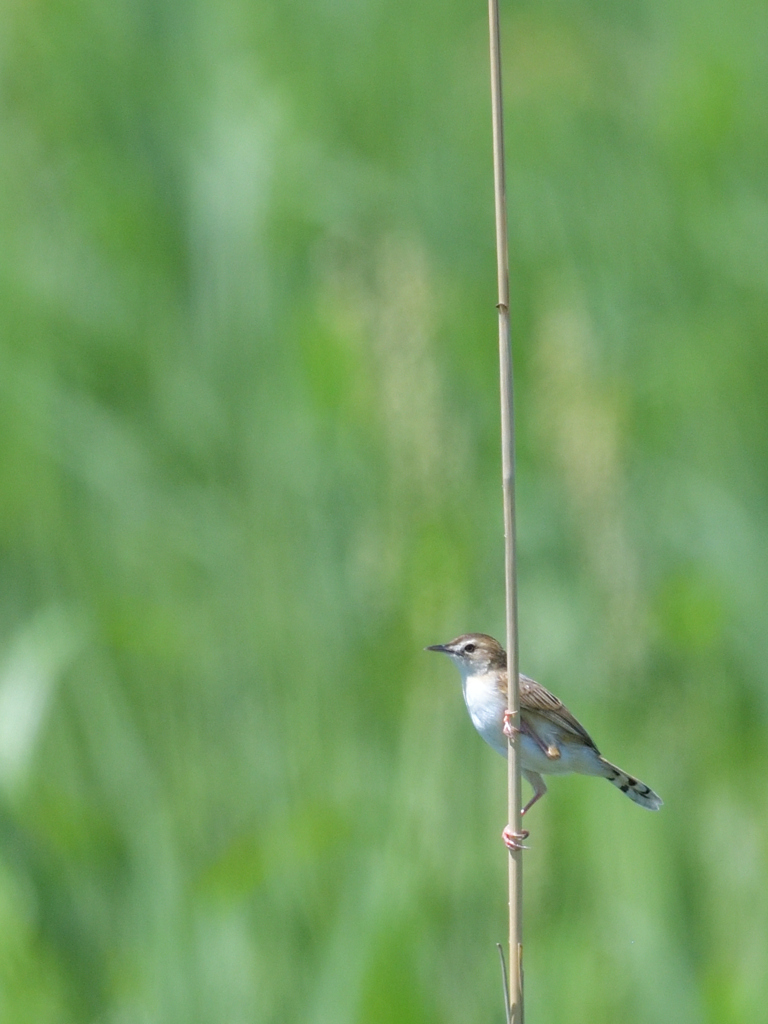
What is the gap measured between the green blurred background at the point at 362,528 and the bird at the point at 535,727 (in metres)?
0.88

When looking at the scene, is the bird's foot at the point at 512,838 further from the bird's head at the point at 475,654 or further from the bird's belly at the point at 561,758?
the bird's head at the point at 475,654

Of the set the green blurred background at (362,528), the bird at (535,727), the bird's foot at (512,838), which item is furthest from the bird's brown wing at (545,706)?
the green blurred background at (362,528)

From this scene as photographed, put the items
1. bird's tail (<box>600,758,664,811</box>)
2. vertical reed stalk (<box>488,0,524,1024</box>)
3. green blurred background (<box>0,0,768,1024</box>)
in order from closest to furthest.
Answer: vertical reed stalk (<box>488,0,524,1024</box>) → bird's tail (<box>600,758,664,811</box>) → green blurred background (<box>0,0,768,1024</box>)

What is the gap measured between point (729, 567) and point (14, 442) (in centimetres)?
256

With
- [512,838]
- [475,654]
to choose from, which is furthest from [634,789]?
[512,838]

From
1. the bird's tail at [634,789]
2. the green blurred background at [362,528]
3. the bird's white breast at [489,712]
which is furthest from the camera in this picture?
the green blurred background at [362,528]

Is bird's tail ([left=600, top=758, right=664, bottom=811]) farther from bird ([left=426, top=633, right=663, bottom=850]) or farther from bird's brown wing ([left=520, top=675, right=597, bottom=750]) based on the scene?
bird's brown wing ([left=520, top=675, right=597, bottom=750])

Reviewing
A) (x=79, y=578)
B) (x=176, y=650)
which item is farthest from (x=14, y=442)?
(x=176, y=650)

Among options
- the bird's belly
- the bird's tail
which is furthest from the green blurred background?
the bird's belly

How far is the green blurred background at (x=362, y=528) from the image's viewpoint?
12.5 feet

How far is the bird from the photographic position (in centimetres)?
245

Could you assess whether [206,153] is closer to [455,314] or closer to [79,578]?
[455,314]

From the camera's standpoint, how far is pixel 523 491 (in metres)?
5.16

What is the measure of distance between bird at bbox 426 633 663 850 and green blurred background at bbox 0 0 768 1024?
880 mm
